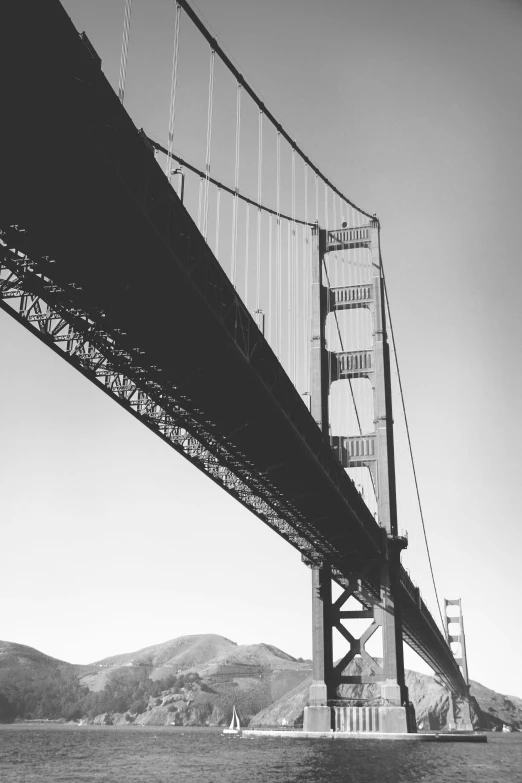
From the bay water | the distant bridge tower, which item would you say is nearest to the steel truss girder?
the bay water

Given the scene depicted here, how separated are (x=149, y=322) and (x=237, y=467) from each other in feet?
37.8

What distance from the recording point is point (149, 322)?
1970 cm

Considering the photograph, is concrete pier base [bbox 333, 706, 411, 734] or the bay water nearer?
the bay water

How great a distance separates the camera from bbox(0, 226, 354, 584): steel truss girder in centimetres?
1739

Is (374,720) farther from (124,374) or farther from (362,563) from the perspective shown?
(124,374)

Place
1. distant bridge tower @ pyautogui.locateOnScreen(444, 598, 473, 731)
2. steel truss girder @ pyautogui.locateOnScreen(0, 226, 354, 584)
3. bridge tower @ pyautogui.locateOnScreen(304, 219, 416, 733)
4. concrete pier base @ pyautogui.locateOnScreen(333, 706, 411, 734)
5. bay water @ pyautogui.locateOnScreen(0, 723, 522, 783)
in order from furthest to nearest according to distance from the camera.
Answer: distant bridge tower @ pyautogui.locateOnScreen(444, 598, 473, 731), bridge tower @ pyautogui.locateOnScreen(304, 219, 416, 733), concrete pier base @ pyautogui.locateOnScreen(333, 706, 411, 734), bay water @ pyautogui.locateOnScreen(0, 723, 522, 783), steel truss girder @ pyautogui.locateOnScreen(0, 226, 354, 584)

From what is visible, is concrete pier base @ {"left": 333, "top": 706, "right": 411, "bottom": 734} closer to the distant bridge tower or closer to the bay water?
the bay water

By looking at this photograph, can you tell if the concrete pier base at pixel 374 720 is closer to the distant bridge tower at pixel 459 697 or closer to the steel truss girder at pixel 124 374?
the steel truss girder at pixel 124 374

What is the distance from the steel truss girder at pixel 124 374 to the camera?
17391 mm

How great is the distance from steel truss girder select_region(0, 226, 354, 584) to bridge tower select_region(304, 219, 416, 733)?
10.4 m

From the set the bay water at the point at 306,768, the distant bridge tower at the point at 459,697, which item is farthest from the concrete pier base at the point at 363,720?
the distant bridge tower at the point at 459,697

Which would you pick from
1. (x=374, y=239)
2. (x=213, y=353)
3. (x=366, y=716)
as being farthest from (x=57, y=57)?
(x=374, y=239)

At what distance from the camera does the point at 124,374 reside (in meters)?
21.8

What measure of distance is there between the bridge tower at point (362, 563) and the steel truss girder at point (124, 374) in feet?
34.1
